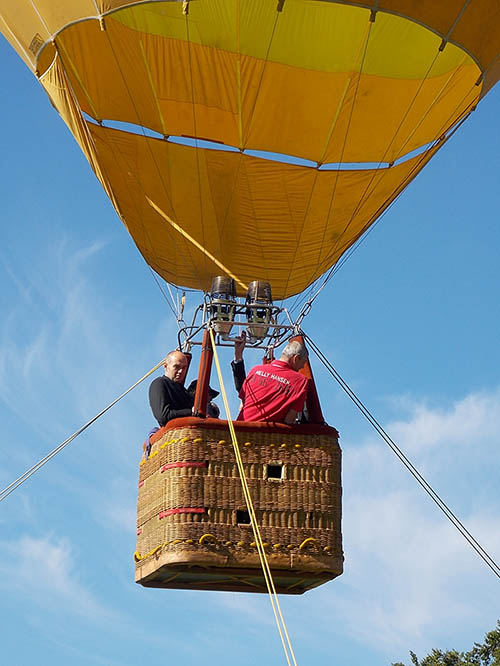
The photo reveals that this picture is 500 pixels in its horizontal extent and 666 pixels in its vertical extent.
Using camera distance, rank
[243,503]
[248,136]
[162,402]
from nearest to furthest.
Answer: [243,503]
[162,402]
[248,136]

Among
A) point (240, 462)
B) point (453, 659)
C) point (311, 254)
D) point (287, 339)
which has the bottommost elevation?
point (240, 462)

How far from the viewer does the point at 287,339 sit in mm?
9555

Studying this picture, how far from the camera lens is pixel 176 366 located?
29.7 feet

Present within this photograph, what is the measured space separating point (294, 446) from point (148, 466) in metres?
1.04

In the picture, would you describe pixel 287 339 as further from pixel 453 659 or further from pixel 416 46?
pixel 453 659

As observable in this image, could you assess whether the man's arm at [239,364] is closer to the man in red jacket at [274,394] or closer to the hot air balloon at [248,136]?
the hot air balloon at [248,136]

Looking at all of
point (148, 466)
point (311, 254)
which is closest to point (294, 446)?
point (148, 466)

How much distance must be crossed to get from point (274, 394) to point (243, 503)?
742 millimetres

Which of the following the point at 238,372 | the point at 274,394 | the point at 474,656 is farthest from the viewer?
the point at 474,656

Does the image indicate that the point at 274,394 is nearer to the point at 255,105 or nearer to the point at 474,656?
the point at 255,105

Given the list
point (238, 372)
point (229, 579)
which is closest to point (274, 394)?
point (238, 372)

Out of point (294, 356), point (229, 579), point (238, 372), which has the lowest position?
point (229, 579)

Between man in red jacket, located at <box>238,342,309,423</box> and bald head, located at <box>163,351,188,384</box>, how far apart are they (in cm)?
60

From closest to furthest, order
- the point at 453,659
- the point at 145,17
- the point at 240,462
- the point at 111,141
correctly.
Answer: the point at 240,462
the point at 145,17
the point at 111,141
the point at 453,659
